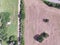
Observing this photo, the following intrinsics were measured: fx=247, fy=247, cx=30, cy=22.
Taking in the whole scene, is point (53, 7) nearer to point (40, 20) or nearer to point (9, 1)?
point (40, 20)

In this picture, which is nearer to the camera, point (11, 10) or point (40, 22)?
point (40, 22)

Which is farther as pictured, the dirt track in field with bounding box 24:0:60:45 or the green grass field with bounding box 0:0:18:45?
the green grass field with bounding box 0:0:18:45

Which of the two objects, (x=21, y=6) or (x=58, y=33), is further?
(x=21, y=6)

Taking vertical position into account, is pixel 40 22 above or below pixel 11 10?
below

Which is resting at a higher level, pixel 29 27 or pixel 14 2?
pixel 14 2

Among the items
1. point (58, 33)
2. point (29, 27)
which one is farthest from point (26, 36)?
point (58, 33)
